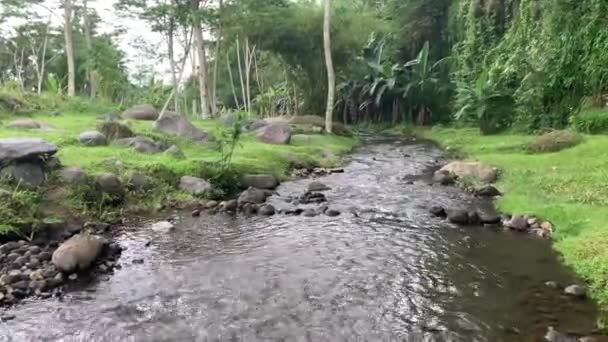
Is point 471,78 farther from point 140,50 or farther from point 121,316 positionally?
point 121,316

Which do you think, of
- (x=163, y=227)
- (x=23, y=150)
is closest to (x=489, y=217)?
(x=163, y=227)

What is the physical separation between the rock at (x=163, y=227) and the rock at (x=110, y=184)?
1493 millimetres

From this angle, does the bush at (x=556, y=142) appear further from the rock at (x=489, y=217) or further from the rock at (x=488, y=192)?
the rock at (x=489, y=217)

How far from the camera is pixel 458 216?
10.8 m

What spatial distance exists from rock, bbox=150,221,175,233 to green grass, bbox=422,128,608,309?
22.0 ft

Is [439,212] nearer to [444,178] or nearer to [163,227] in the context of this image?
[444,178]

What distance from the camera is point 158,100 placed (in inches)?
1436

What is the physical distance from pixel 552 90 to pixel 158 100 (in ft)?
82.8

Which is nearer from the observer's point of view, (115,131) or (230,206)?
(230,206)

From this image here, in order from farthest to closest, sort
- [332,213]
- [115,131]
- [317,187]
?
[115,131]
[317,187]
[332,213]

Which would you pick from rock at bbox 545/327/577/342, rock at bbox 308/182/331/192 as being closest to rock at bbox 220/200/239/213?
rock at bbox 308/182/331/192

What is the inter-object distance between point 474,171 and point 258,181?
19.0 ft

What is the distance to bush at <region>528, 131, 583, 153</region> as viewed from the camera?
15630 millimetres

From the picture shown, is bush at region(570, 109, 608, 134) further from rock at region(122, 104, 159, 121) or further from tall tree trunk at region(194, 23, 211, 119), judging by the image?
rock at region(122, 104, 159, 121)
